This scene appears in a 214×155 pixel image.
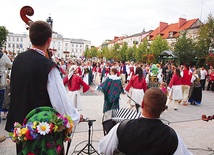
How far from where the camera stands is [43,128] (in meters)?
1.55

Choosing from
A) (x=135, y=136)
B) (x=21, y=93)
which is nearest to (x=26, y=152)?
(x=21, y=93)

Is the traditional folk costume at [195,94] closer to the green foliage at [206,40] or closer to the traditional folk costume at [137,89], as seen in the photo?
the traditional folk costume at [137,89]

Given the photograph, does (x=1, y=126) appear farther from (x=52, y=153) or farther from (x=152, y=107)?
(x=152, y=107)

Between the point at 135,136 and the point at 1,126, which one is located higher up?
the point at 135,136

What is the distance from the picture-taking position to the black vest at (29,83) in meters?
1.74

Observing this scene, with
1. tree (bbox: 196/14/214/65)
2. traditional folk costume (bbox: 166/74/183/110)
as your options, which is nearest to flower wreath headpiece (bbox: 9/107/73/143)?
traditional folk costume (bbox: 166/74/183/110)

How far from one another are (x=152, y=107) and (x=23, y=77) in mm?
1219

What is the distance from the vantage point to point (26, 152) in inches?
63.1

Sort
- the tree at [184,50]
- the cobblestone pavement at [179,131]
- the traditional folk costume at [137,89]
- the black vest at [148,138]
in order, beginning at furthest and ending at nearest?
the tree at [184,50]
the traditional folk costume at [137,89]
the cobblestone pavement at [179,131]
the black vest at [148,138]

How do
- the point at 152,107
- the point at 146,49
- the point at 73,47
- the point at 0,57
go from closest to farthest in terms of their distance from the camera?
the point at 152,107 → the point at 0,57 → the point at 146,49 → the point at 73,47

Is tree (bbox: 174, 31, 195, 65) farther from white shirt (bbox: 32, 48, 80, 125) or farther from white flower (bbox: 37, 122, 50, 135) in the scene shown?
white flower (bbox: 37, 122, 50, 135)

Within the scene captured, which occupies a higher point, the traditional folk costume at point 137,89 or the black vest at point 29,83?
the black vest at point 29,83

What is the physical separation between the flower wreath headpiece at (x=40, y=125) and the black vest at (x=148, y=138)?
0.54 meters

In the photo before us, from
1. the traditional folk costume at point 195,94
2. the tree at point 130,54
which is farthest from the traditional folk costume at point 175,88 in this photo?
the tree at point 130,54
